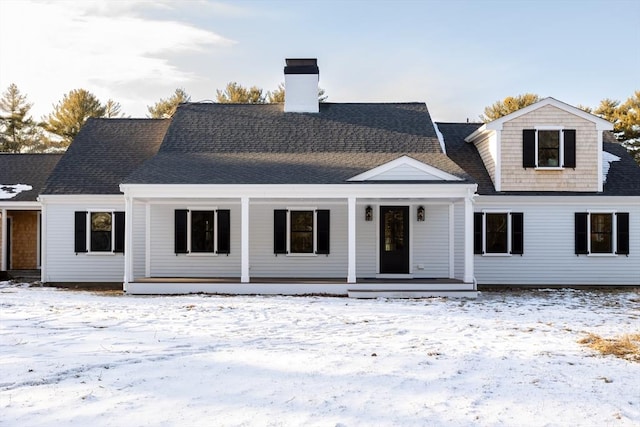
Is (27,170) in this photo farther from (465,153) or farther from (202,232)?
(465,153)

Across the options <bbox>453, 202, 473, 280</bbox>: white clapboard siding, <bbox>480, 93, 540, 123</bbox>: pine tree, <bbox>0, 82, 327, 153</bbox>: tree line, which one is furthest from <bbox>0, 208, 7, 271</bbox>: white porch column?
<bbox>480, 93, 540, 123</bbox>: pine tree

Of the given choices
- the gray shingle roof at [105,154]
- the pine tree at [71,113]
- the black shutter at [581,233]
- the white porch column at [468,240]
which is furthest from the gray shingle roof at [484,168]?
the pine tree at [71,113]

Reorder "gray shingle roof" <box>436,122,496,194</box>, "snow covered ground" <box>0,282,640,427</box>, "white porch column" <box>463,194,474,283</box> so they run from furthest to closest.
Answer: "gray shingle roof" <box>436,122,496,194</box> → "white porch column" <box>463,194,474,283</box> → "snow covered ground" <box>0,282,640,427</box>

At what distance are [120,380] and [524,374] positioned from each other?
4.56 metres

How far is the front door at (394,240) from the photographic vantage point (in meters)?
16.4

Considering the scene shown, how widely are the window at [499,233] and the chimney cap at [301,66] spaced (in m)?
7.10

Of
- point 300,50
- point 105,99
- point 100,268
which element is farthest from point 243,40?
point 105,99

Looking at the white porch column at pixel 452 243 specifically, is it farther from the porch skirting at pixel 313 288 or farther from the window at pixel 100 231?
the window at pixel 100 231

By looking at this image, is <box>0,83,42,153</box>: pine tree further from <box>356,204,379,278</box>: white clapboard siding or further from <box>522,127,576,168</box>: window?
<box>522,127,576,168</box>: window

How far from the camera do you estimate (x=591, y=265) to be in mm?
16547

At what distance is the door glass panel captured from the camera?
1644cm

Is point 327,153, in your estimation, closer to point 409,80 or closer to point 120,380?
point 120,380

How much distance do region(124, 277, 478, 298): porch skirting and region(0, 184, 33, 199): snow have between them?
6.91m

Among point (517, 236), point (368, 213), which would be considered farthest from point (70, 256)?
point (517, 236)
